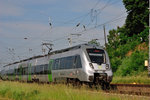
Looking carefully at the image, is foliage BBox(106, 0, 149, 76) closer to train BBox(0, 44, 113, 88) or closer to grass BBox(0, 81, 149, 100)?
train BBox(0, 44, 113, 88)

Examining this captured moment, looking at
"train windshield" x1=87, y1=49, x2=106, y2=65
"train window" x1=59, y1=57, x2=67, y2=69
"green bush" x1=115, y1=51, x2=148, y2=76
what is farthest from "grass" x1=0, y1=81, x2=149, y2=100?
"green bush" x1=115, y1=51, x2=148, y2=76

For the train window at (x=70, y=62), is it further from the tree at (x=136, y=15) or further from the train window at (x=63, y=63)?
the tree at (x=136, y=15)

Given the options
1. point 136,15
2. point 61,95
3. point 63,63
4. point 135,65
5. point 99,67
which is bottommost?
point 61,95

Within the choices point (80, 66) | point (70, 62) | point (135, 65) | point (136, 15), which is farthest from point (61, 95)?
point (136, 15)

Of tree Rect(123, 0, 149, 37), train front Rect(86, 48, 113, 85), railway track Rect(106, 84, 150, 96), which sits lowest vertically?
railway track Rect(106, 84, 150, 96)

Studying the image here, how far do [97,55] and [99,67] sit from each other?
1044 mm

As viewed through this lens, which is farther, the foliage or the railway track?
the foliage

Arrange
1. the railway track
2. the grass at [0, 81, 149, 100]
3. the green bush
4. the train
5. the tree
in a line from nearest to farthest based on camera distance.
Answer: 1. the grass at [0, 81, 149, 100]
2. the railway track
3. the train
4. the green bush
5. the tree

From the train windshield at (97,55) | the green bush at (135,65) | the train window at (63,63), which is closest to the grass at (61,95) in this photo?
the train windshield at (97,55)

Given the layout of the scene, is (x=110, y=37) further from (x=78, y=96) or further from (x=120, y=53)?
(x=78, y=96)

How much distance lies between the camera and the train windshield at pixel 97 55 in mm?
17859

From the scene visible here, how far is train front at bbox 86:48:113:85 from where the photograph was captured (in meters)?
17.3

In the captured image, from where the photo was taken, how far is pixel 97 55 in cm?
1833

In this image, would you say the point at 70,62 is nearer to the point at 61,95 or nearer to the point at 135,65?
the point at 61,95
